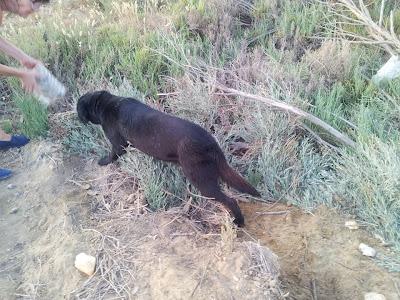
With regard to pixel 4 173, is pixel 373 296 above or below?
above

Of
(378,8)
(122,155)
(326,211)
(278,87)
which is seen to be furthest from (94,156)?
(378,8)

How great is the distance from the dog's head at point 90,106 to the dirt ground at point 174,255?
0.60 metres

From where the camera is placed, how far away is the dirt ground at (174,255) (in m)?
2.63

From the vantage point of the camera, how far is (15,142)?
416cm

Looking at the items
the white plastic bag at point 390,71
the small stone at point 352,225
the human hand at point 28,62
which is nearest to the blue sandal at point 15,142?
the human hand at point 28,62

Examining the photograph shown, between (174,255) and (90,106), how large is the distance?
154 centimetres

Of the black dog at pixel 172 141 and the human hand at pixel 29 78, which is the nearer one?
the black dog at pixel 172 141

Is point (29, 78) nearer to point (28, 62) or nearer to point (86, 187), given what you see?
point (28, 62)

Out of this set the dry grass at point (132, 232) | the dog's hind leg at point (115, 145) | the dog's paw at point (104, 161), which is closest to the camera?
the dry grass at point (132, 232)

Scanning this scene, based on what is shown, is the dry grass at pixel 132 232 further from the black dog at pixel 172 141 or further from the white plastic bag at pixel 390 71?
the white plastic bag at pixel 390 71

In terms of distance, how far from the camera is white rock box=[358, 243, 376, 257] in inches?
112

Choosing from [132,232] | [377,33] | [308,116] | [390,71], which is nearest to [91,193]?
[132,232]

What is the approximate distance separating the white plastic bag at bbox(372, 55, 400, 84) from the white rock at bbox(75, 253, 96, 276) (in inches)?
117

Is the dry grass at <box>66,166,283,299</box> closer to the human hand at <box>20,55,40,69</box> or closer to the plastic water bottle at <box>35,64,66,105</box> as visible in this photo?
the plastic water bottle at <box>35,64,66,105</box>
